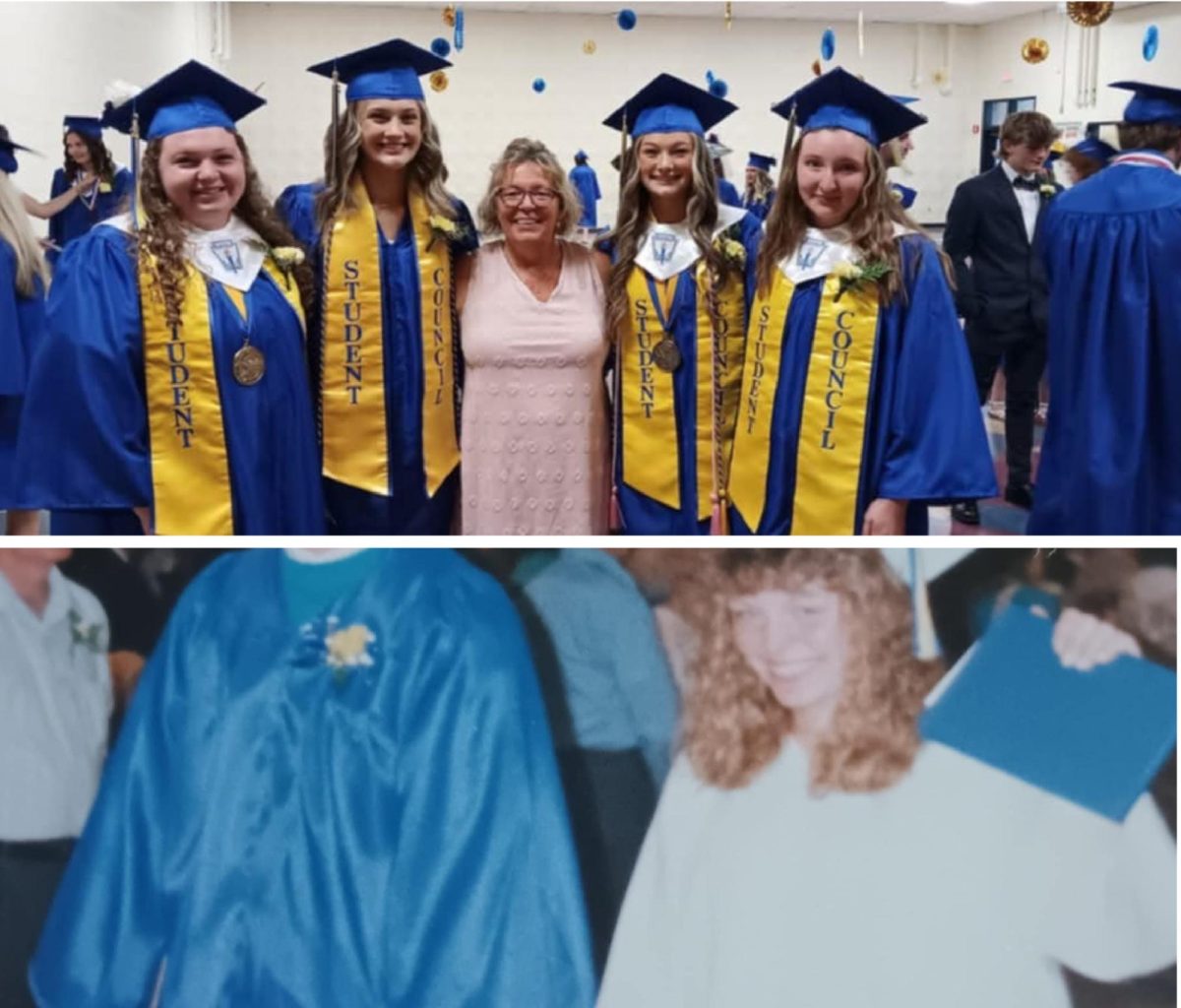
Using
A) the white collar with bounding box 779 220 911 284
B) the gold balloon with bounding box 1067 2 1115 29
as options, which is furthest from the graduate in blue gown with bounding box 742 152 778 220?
the white collar with bounding box 779 220 911 284

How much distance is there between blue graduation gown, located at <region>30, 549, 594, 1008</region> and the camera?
5.95 ft

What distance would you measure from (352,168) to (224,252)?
17.2 inches

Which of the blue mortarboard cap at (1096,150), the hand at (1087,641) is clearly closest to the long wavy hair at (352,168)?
the hand at (1087,641)

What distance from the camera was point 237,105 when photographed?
10.3 feet

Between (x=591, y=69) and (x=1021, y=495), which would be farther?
(x=591, y=69)

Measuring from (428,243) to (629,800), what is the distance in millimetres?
1876

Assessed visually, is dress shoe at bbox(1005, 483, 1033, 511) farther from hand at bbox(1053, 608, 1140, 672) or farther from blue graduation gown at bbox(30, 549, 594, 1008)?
blue graduation gown at bbox(30, 549, 594, 1008)

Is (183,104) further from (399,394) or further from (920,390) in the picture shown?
(920,390)

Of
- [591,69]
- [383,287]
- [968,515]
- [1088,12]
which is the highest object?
[591,69]

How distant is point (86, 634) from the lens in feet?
5.91

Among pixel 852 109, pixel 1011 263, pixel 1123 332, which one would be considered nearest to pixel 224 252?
pixel 852 109

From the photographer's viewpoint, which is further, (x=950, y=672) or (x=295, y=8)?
(x=295, y=8)

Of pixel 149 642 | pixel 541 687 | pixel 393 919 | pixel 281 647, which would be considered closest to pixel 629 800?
pixel 541 687

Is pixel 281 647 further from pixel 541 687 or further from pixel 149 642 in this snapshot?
pixel 541 687
